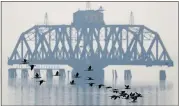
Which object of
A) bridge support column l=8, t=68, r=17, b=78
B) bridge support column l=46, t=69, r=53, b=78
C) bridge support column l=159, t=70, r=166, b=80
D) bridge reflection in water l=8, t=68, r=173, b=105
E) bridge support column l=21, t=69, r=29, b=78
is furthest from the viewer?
bridge support column l=46, t=69, r=53, b=78

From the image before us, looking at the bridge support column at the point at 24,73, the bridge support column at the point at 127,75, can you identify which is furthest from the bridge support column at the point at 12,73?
the bridge support column at the point at 127,75

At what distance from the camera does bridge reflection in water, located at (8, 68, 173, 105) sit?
19.3 m

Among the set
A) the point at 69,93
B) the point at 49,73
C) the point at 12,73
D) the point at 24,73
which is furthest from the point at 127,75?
the point at 12,73

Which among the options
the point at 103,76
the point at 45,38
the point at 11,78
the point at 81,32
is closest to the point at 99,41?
the point at 81,32

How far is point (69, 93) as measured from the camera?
76.3 ft

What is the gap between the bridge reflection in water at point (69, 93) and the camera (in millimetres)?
19328

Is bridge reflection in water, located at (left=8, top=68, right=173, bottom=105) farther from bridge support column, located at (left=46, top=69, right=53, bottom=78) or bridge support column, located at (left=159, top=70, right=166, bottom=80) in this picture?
bridge support column, located at (left=46, top=69, right=53, bottom=78)

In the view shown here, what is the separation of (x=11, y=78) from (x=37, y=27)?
158 inches

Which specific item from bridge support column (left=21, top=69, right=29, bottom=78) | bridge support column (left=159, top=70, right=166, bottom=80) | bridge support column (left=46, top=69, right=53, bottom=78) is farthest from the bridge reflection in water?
bridge support column (left=46, top=69, right=53, bottom=78)

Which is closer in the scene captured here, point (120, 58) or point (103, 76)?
point (103, 76)

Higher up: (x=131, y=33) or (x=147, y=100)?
(x=131, y=33)

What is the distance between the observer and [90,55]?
79.9ft

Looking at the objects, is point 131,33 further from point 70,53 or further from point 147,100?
point 147,100

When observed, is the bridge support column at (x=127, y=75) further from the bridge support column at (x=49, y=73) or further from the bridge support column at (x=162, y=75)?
→ the bridge support column at (x=49, y=73)
